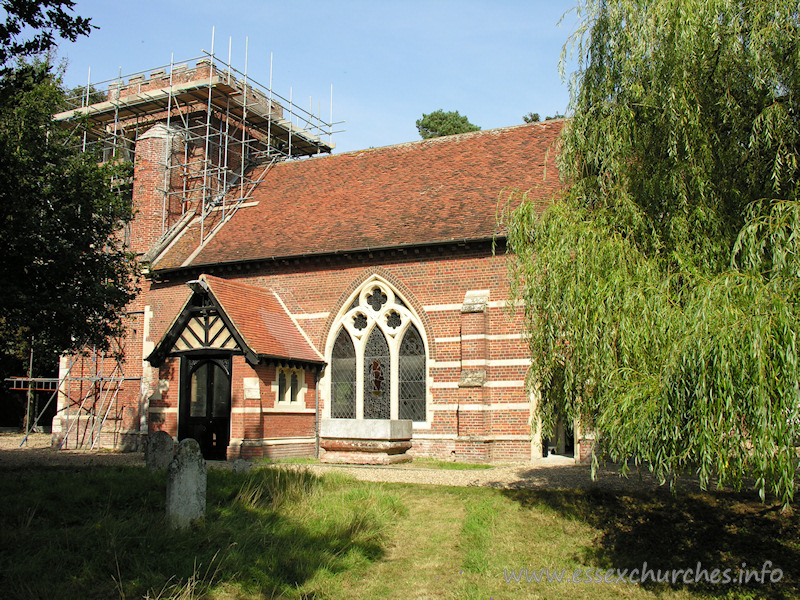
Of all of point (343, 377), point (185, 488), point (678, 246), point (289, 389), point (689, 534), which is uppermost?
point (678, 246)

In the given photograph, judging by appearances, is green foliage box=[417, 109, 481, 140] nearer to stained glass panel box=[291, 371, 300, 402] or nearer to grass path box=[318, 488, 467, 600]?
stained glass panel box=[291, 371, 300, 402]

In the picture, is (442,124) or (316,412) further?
(442,124)

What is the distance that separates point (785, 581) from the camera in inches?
334

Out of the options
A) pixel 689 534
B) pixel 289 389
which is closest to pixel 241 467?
pixel 289 389

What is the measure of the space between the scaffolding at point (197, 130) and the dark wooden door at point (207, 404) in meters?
5.53

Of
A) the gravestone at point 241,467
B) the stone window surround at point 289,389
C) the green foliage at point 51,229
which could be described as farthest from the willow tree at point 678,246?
the stone window surround at point 289,389

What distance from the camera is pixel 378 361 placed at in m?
19.4

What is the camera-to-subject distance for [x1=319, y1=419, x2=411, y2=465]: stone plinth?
16.6 meters

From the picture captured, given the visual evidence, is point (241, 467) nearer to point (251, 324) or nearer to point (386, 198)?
point (251, 324)

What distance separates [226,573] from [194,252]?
16035mm

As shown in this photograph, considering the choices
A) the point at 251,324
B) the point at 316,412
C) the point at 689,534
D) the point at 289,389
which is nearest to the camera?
the point at 689,534

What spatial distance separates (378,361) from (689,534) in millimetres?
10697

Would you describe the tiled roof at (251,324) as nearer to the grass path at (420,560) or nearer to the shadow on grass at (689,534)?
the grass path at (420,560)

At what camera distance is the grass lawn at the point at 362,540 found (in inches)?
291
